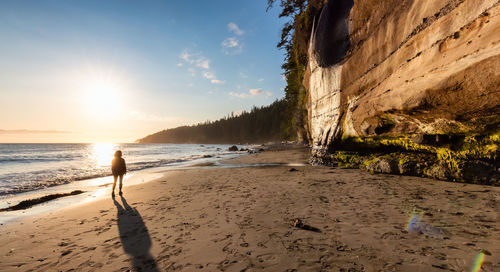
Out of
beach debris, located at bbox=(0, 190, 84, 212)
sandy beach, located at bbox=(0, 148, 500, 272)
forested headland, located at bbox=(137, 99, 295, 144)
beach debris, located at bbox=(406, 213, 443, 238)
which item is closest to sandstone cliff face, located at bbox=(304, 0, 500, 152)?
sandy beach, located at bbox=(0, 148, 500, 272)

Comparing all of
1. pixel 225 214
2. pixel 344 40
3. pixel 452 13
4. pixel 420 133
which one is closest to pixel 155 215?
pixel 225 214

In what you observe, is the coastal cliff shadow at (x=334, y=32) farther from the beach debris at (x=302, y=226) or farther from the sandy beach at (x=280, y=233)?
the beach debris at (x=302, y=226)

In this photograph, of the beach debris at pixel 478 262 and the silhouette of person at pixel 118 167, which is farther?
the silhouette of person at pixel 118 167

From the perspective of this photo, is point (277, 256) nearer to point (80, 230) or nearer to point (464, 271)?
point (464, 271)

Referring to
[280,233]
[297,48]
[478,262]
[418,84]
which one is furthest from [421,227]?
[297,48]

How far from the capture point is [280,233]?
3.50m

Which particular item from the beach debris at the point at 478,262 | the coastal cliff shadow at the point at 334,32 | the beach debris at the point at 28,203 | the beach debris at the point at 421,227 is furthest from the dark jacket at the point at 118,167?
the coastal cliff shadow at the point at 334,32

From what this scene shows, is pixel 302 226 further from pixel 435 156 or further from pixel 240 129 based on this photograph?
pixel 240 129

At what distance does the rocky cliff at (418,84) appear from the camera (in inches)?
164

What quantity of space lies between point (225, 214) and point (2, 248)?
13.8 ft

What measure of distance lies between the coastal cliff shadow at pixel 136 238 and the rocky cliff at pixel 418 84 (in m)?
6.74

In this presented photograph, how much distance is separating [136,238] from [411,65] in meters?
8.08

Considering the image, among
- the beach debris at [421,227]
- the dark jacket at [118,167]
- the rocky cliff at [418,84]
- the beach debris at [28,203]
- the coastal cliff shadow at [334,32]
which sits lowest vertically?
the beach debris at [28,203]

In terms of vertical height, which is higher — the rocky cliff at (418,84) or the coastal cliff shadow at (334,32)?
the coastal cliff shadow at (334,32)
